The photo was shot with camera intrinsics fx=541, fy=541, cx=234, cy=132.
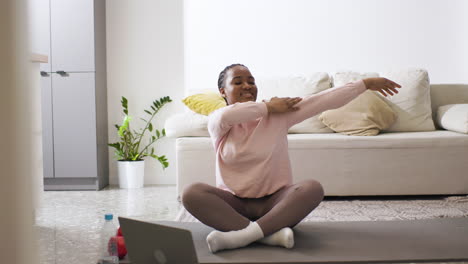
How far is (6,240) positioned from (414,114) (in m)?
3.86

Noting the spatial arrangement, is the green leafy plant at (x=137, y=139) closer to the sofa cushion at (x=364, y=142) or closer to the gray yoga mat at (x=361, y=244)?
the sofa cushion at (x=364, y=142)

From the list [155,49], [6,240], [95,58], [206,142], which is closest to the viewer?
[6,240]

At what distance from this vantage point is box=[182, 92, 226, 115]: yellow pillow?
11.8 ft

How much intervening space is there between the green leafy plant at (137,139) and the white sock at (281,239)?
2496 mm

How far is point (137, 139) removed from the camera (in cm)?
454

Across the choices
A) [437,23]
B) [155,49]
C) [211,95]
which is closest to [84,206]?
[211,95]

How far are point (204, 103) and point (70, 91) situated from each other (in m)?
1.22

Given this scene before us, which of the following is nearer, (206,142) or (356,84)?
(356,84)

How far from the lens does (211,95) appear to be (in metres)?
3.73

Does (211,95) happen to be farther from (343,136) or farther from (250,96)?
(250,96)

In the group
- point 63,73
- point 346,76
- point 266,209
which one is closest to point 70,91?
point 63,73

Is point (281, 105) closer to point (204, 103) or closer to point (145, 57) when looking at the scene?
point (204, 103)

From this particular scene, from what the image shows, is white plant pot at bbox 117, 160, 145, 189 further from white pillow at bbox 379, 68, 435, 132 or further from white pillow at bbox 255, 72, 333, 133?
white pillow at bbox 379, 68, 435, 132

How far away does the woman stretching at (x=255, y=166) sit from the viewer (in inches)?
81.1
